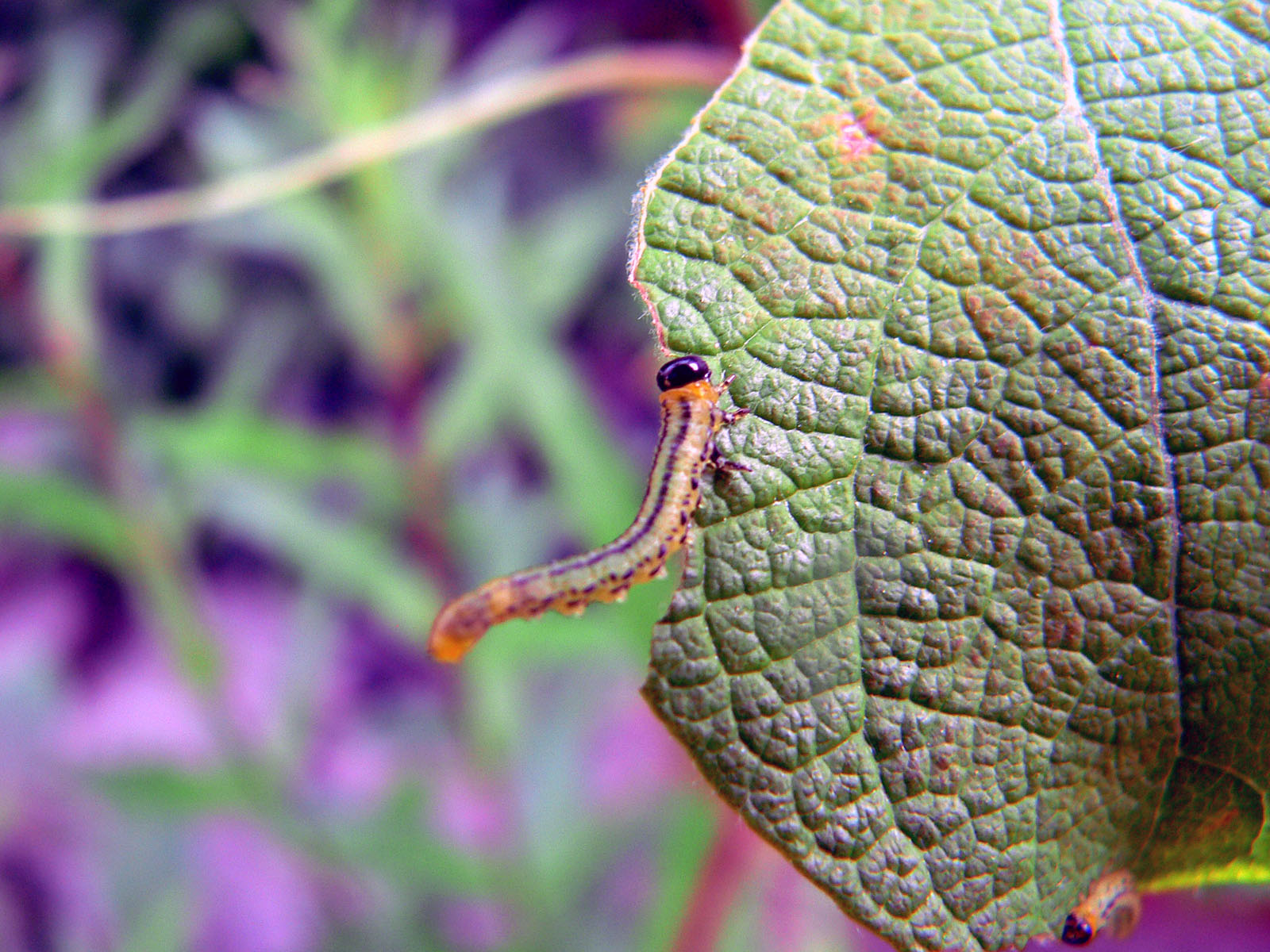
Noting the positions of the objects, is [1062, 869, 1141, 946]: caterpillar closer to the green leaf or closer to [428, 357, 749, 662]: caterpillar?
the green leaf

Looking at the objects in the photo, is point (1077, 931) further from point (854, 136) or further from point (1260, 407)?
point (854, 136)

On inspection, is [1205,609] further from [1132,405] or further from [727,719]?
[727,719]

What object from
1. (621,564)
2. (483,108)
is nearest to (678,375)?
(621,564)

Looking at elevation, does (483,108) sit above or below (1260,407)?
above

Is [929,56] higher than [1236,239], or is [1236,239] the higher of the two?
[929,56]

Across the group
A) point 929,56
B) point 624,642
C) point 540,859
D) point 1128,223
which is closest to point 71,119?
point 624,642

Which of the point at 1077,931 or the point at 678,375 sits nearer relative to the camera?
the point at 1077,931

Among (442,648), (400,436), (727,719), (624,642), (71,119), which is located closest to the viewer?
(727,719)

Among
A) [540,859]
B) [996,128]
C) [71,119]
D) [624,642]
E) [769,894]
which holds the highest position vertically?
[71,119]
